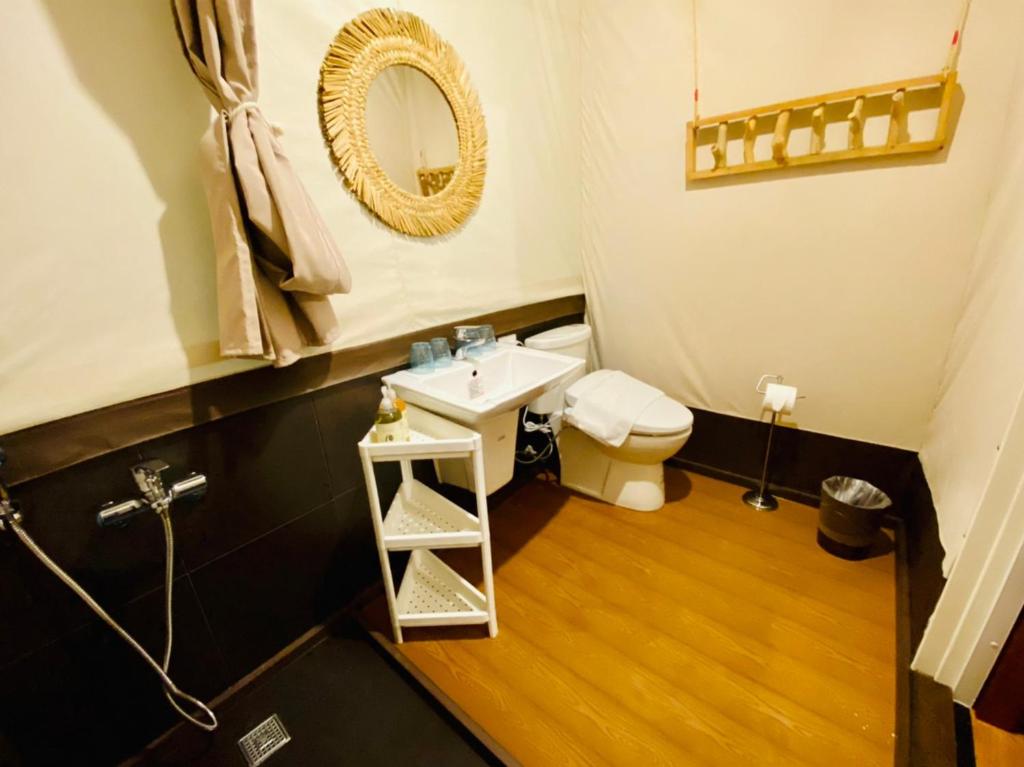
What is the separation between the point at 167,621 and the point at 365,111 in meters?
1.43

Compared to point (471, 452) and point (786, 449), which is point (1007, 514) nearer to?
point (786, 449)

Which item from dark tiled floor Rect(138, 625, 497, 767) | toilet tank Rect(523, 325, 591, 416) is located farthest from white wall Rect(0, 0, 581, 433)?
dark tiled floor Rect(138, 625, 497, 767)

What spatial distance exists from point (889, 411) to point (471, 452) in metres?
1.58

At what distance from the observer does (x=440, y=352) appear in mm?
1392

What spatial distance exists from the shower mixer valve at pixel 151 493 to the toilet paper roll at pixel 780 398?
1.83m

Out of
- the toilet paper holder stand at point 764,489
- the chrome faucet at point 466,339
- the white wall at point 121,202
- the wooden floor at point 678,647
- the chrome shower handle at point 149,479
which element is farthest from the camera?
the toilet paper holder stand at point 764,489

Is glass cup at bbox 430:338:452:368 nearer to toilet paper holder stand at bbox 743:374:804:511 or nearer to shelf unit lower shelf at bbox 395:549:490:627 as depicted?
shelf unit lower shelf at bbox 395:549:490:627

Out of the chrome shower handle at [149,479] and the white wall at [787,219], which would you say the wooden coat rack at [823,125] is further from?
the chrome shower handle at [149,479]

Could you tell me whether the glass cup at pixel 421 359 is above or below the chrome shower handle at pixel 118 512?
above

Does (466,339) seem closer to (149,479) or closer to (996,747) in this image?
(149,479)

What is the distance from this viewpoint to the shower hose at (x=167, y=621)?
0.73 m

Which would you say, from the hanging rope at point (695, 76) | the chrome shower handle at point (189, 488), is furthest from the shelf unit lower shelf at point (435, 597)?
the hanging rope at point (695, 76)

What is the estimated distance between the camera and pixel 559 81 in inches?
70.4

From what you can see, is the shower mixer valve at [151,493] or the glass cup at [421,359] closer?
the shower mixer valve at [151,493]
